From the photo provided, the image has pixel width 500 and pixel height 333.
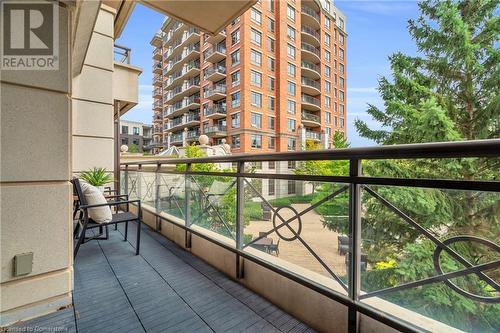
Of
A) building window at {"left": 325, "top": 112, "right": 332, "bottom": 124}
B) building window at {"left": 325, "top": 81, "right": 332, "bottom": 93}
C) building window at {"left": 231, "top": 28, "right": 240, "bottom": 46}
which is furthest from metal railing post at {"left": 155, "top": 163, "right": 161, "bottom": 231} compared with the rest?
building window at {"left": 325, "top": 81, "right": 332, "bottom": 93}

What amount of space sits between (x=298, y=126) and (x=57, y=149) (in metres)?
25.3

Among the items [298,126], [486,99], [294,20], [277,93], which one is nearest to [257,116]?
[277,93]

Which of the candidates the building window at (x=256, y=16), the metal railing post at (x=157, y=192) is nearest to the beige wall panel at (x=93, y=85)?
the metal railing post at (x=157, y=192)

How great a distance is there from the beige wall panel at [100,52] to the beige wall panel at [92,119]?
0.77m

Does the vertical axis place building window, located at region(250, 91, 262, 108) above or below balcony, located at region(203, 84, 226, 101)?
below

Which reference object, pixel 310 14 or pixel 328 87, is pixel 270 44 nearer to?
pixel 310 14

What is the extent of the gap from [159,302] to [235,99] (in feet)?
75.2

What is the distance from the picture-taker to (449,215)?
4.30ft

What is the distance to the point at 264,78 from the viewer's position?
23.7m

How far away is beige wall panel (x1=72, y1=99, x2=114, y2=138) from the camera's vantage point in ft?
14.8

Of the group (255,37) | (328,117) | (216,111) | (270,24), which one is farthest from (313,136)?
(270,24)

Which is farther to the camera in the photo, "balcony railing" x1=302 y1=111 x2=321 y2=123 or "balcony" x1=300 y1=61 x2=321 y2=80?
"balcony railing" x1=302 y1=111 x2=321 y2=123

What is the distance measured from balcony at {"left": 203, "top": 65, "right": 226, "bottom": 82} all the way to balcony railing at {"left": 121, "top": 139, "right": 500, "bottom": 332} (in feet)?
81.4

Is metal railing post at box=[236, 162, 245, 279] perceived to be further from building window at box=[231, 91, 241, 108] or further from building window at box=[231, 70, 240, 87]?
building window at box=[231, 70, 240, 87]
